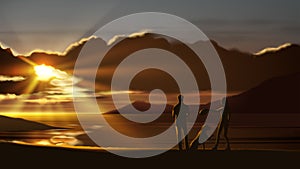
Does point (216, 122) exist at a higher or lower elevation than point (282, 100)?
lower

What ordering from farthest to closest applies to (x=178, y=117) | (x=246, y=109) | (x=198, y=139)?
(x=246, y=109) < (x=198, y=139) < (x=178, y=117)

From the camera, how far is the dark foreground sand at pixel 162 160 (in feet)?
49.4

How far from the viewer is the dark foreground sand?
49.4ft

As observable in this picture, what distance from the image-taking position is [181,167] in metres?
14.8

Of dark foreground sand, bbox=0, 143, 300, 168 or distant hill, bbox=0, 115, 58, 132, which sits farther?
distant hill, bbox=0, 115, 58, 132

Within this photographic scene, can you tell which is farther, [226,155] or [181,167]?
[226,155]

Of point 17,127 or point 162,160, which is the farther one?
point 17,127

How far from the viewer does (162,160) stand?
16.3 metres

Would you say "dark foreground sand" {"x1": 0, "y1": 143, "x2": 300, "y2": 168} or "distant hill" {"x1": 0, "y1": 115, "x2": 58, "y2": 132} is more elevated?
"distant hill" {"x1": 0, "y1": 115, "x2": 58, "y2": 132}

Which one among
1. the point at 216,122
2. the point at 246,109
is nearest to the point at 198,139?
the point at 216,122

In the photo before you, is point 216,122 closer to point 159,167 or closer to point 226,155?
point 226,155

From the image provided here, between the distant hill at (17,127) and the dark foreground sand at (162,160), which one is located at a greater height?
the distant hill at (17,127)

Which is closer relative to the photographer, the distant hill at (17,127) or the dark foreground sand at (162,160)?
the dark foreground sand at (162,160)

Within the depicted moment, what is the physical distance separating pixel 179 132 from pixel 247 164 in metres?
4.05
